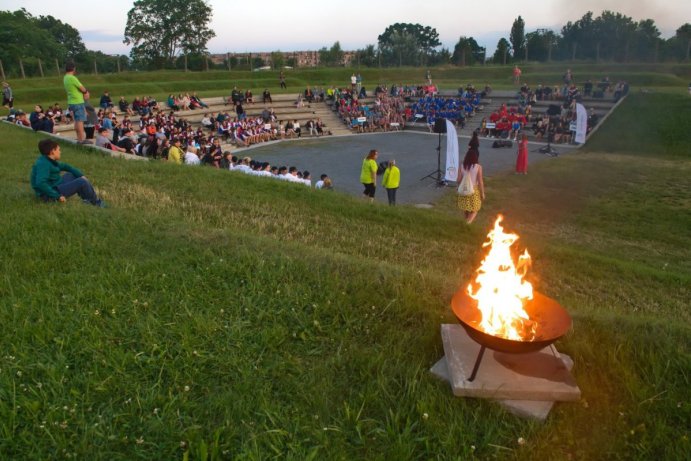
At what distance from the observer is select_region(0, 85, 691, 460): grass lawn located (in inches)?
130

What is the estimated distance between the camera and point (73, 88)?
456 inches

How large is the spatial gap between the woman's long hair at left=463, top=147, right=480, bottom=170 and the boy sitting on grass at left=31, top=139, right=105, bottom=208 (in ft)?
23.0

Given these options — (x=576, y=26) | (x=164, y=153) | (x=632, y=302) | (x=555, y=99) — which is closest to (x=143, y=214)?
(x=632, y=302)

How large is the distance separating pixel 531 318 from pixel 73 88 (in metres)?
12.1

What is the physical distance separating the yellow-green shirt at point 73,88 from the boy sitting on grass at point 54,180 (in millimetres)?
4648

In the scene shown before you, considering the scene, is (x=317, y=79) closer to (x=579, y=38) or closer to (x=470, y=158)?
(x=579, y=38)

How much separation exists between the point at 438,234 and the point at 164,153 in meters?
10.5

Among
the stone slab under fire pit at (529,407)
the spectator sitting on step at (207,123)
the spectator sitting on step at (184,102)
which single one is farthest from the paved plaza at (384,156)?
the stone slab under fire pit at (529,407)

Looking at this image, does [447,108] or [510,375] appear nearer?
[510,375]

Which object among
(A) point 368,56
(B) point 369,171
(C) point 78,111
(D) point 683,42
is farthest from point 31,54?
(D) point 683,42

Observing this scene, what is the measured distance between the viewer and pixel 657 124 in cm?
2605

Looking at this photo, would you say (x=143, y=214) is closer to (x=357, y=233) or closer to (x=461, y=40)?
(x=357, y=233)

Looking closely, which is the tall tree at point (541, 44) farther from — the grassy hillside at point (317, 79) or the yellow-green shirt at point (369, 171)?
the yellow-green shirt at point (369, 171)

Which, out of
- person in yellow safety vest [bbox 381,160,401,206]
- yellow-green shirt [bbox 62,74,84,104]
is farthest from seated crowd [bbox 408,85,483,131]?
yellow-green shirt [bbox 62,74,84,104]
